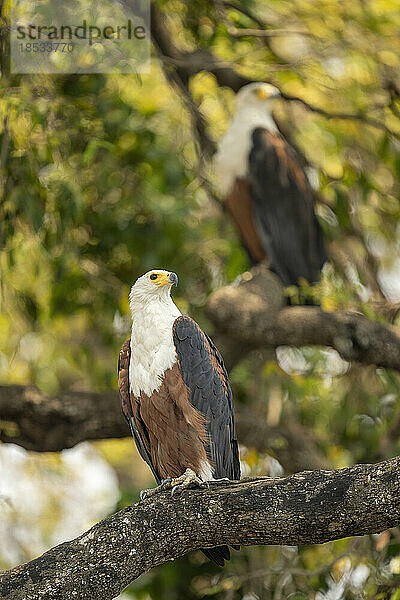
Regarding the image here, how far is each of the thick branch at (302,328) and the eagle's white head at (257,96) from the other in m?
1.80

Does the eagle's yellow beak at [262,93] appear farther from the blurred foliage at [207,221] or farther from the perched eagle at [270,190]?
the blurred foliage at [207,221]

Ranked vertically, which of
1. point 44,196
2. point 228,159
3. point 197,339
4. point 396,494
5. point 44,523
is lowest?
point 44,523

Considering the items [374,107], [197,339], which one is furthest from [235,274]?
[197,339]

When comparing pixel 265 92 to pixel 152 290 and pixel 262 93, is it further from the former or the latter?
pixel 152 290

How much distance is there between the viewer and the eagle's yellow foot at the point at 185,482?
299 cm

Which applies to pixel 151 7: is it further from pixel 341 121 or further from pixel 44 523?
pixel 44 523

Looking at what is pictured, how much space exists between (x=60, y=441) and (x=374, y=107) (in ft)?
9.92

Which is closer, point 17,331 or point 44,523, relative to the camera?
point 17,331

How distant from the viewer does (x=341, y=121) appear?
656cm

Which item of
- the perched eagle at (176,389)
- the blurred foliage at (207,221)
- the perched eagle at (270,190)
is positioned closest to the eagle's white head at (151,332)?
the perched eagle at (176,389)

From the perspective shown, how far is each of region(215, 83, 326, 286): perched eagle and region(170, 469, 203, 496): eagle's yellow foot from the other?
9.46 ft

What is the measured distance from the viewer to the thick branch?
184 inches

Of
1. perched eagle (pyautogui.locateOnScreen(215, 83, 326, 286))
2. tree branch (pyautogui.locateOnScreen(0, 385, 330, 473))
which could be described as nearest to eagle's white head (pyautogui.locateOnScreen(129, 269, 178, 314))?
tree branch (pyautogui.locateOnScreen(0, 385, 330, 473))

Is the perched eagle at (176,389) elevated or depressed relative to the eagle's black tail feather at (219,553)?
elevated
